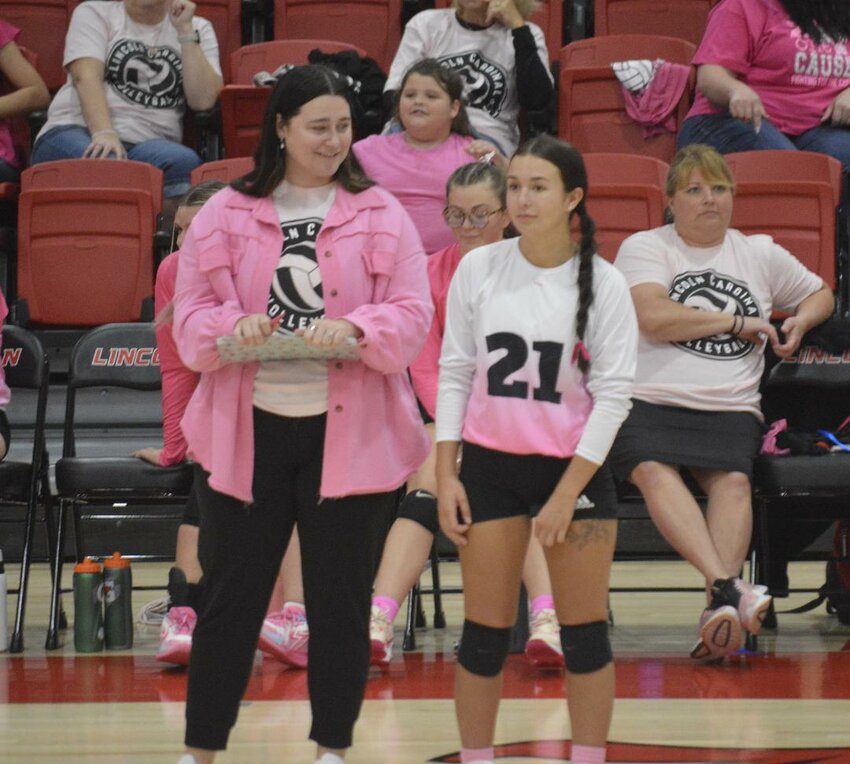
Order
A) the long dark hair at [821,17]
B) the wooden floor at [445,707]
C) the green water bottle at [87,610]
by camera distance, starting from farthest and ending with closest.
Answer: the long dark hair at [821,17] → the green water bottle at [87,610] → the wooden floor at [445,707]

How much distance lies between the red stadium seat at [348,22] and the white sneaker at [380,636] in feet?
11.5

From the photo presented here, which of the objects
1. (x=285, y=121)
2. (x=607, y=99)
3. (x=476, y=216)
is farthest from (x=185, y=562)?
(x=607, y=99)

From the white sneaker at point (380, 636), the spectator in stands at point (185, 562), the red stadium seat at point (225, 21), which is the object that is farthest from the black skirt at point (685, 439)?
the red stadium seat at point (225, 21)

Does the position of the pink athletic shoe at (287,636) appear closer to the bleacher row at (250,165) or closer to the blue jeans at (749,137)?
the bleacher row at (250,165)

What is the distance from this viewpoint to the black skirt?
12.7 ft

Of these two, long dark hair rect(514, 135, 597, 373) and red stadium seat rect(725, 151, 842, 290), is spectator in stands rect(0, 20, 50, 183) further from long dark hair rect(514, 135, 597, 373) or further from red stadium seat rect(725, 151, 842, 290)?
long dark hair rect(514, 135, 597, 373)

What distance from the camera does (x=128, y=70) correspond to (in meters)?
5.84

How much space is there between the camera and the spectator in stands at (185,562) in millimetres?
3672

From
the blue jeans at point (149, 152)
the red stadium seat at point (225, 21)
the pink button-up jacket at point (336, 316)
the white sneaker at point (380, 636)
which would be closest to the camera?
the pink button-up jacket at point (336, 316)

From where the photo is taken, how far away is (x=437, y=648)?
4.01 m

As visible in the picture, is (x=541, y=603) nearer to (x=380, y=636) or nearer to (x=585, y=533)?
(x=380, y=636)

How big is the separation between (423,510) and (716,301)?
3.45 ft

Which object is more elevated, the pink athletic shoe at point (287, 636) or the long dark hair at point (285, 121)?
the long dark hair at point (285, 121)

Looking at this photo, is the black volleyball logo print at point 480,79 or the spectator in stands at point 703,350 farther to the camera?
the black volleyball logo print at point 480,79
